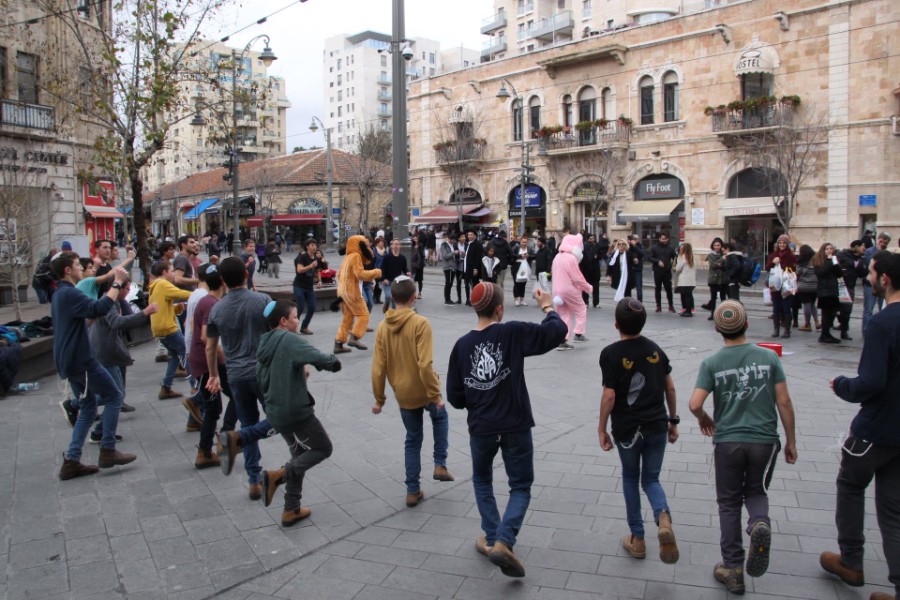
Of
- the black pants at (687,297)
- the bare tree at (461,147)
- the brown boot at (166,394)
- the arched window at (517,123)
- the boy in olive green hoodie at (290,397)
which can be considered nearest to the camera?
the boy in olive green hoodie at (290,397)

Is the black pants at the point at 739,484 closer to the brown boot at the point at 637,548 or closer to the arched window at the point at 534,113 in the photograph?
the brown boot at the point at 637,548

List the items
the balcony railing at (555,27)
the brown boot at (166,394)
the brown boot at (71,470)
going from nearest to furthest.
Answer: the brown boot at (71,470), the brown boot at (166,394), the balcony railing at (555,27)

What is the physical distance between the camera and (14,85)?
2084 centimetres

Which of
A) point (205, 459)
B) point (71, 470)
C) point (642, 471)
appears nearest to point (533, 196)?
point (205, 459)

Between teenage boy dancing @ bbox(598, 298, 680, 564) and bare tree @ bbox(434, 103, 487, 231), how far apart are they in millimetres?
34199

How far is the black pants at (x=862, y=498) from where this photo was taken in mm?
3578

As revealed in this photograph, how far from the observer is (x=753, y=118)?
2841 cm

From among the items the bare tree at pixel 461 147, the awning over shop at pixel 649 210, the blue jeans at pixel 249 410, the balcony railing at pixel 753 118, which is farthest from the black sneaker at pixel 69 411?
the bare tree at pixel 461 147

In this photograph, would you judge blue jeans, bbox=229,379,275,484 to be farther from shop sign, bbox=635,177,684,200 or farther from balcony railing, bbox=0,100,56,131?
shop sign, bbox=635,177,684,200

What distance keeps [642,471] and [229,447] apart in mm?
2721

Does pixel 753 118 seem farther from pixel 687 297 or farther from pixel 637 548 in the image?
pixel 637 548

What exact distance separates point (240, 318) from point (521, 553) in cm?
264

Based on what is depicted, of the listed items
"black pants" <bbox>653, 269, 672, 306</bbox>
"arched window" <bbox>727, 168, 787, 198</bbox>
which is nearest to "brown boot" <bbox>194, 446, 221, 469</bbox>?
"black pants" <bbox>653, 269, 672, 306</bbox>

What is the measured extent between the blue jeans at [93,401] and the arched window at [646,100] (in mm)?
30285
